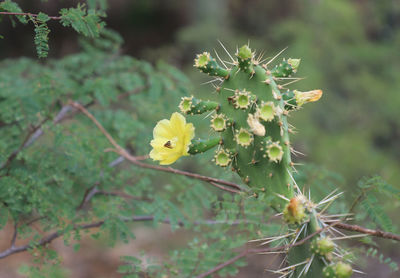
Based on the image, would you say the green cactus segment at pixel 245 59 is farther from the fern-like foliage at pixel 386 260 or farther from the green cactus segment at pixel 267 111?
the fern-like foliage at pixel 386 260

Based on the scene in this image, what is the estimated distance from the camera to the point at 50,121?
80.3 inches

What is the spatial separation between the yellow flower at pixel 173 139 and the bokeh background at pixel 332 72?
3051 millimetres

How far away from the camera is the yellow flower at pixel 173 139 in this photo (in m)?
1.27

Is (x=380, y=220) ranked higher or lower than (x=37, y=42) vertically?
lower

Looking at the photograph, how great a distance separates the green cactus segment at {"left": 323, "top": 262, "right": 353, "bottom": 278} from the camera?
1058mm

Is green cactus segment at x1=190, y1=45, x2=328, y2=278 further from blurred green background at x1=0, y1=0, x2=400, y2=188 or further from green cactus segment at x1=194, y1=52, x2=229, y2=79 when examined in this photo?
blurred green background at x1=0, y1=0, x2=400, y2=188

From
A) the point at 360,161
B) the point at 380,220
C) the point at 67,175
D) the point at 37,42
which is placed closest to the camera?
the point at 37,42

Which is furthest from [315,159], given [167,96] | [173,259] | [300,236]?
A: [300,236]

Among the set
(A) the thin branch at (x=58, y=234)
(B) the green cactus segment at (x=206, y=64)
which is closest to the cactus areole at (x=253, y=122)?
(B) the green cactus segment at (x=206, y=64)

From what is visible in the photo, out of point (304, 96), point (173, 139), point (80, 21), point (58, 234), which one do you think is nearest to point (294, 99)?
point (304, 96)

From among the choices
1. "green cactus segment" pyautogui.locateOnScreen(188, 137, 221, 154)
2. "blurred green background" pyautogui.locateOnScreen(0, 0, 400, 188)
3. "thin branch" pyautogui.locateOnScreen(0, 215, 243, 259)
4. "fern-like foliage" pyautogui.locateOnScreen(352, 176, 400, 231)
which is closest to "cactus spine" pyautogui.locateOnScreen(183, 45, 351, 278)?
"green cactus segment" pyautogui.locateOnScreen(188, 137, 221, 154)

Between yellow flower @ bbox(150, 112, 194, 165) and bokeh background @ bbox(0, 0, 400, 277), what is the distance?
3.05 meters

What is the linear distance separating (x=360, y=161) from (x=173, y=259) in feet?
11.7

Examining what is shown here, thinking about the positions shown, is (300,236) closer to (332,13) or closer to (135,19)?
(332,13)
